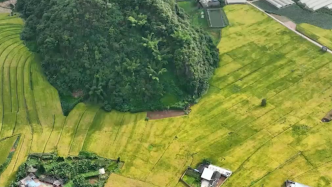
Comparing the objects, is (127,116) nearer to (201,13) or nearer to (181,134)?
(181,134)

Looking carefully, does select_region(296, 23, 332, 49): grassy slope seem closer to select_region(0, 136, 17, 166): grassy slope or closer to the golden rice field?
the golden rice field

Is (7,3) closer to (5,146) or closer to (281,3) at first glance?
(5,146)

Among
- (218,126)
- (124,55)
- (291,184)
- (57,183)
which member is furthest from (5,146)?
(291,184)

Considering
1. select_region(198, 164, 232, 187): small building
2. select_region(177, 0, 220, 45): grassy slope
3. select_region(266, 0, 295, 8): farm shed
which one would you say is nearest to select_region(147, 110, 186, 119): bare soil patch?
select_region(198, 164, 232, 187): small building

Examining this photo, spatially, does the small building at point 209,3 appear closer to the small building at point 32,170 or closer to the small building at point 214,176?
the small building at point 214,176

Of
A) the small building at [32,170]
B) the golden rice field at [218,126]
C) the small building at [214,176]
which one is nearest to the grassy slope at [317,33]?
the golden rice field at [218,126]

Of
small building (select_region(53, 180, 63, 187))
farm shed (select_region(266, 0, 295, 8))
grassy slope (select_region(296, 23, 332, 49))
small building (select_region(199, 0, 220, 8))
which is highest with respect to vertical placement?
small building (select_region(199, 0, 220, 8))
